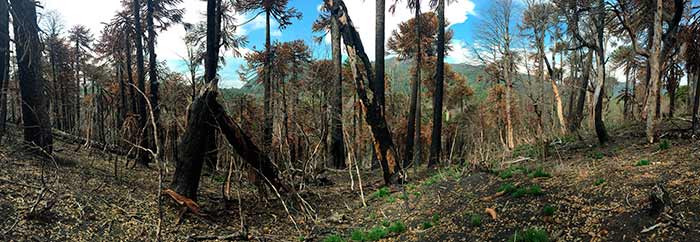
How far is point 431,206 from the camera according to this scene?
7.55 metres

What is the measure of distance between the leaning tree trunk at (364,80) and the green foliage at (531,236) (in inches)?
204

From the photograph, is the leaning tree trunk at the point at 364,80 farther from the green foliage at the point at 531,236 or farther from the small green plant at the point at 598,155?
the green foliage at the point at 531,236

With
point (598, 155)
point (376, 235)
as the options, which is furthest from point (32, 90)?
point (598, 155)

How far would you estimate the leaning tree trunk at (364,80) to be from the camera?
32.9ft

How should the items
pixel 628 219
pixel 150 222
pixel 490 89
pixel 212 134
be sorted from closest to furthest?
1. pixel 628 219
2. pixel 150 222
3. pixel 212 134
4. pixel 490 89

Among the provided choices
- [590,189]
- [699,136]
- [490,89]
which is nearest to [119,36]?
[590,189]

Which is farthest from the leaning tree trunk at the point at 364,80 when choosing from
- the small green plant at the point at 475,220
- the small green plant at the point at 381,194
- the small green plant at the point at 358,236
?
the small green plant at the point at 475,220

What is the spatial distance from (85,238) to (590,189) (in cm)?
687

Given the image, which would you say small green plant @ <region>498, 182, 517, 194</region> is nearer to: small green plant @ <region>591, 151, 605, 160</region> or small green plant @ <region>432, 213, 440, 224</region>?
small green plant @ <region>432, 213, 440, 224</region>

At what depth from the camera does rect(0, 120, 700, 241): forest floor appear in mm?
4805

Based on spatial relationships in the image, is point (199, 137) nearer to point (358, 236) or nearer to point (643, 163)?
point (358, 236)

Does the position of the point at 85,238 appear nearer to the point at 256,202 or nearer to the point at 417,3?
the point at 256,202

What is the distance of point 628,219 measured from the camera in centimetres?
455

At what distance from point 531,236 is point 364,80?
624cm
